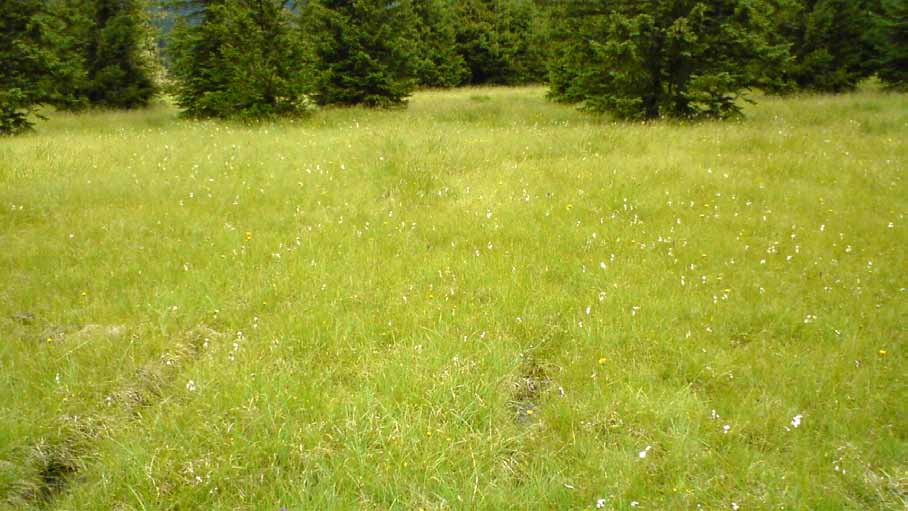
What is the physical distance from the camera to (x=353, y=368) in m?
4.12

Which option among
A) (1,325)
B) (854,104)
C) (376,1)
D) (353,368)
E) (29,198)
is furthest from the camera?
(376,1)

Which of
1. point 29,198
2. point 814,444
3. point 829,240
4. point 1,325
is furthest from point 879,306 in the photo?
point 29,198

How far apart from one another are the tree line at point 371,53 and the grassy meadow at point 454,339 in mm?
7957

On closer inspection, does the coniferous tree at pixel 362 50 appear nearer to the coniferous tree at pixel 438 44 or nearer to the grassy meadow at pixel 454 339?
the grassy meadow at pixel 454 339

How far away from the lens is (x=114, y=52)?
2338 centimetres

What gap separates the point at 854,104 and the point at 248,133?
18479 mm

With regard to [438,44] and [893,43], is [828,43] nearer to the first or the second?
[893,43]

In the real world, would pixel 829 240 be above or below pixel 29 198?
below

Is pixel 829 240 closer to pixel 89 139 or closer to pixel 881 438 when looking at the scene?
pixel 881 438

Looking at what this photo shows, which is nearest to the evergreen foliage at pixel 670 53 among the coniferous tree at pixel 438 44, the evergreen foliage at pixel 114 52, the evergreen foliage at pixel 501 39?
the evergreen foliage at pixel 114 52

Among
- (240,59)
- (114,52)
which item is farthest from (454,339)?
(114,52)

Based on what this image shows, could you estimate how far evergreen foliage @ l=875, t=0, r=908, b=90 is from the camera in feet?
68.1

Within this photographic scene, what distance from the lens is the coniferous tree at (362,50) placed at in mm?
21031

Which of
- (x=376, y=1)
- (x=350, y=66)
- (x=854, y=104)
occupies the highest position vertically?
(x=376, y=1)
